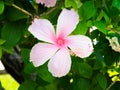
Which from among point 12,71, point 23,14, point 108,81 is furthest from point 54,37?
point 12,71

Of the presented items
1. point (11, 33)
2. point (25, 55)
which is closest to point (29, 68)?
point (25, 55)

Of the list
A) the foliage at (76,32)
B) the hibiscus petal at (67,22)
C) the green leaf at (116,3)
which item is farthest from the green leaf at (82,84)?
the hibiscus petal at (67,22)

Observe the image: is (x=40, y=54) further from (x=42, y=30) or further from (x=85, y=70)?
(x=85, y=70)

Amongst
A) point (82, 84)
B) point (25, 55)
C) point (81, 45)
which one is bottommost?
point (82, 84)

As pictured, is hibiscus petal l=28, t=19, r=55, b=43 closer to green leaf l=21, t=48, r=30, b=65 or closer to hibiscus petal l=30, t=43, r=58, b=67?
hibiscus petal l=30, t=43, r=58, b=67

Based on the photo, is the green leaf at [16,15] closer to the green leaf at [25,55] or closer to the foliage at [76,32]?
the foliage at [76,32]
